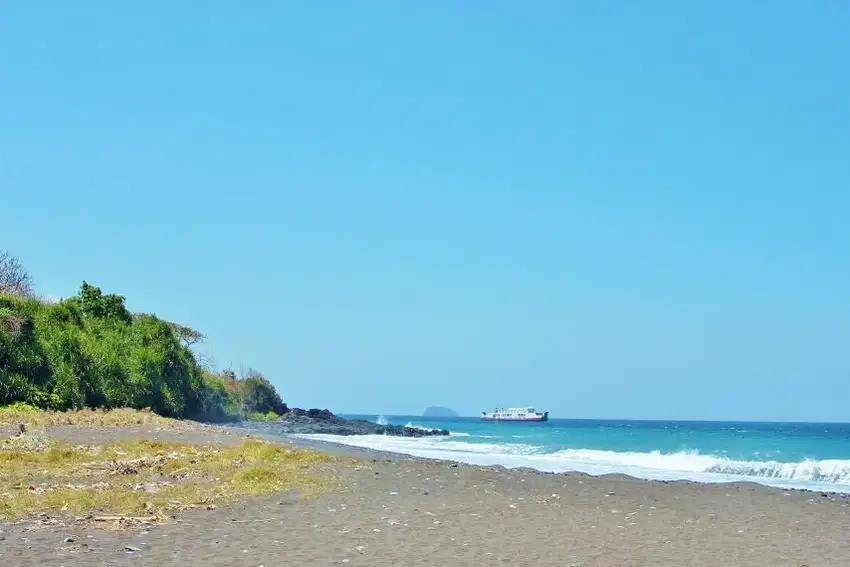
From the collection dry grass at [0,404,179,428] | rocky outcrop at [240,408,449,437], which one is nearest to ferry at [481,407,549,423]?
rocky outcrop at [240,408,449,437]

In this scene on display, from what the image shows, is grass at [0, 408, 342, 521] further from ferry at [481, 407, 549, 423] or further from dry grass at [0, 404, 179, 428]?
ferry at [481, 407, 549, 423]

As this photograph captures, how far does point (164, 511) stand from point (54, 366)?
2395cm

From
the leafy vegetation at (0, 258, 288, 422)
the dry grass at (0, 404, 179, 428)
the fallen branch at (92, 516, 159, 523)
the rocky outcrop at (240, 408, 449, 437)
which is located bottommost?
the rocky outcrop at (240, 408, 449, 437)

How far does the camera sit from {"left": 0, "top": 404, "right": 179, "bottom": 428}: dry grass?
2548 cm

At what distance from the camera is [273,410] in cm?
7469

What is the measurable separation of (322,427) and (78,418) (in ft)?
98.9

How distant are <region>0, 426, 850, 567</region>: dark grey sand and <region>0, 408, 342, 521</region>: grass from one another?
27.0 inches

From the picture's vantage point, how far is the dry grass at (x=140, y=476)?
1103cm

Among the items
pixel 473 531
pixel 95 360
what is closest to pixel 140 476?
pixel 473 531

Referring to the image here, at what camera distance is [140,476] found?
47.0 feet

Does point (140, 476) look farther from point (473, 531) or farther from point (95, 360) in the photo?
point (95, 360)

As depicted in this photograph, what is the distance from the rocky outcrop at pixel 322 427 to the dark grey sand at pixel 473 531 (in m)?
29.9

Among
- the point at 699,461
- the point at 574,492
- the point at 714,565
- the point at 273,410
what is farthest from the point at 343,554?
the point at 273,410

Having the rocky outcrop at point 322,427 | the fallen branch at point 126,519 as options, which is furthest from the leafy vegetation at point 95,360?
the fallen branch at point 126,519
